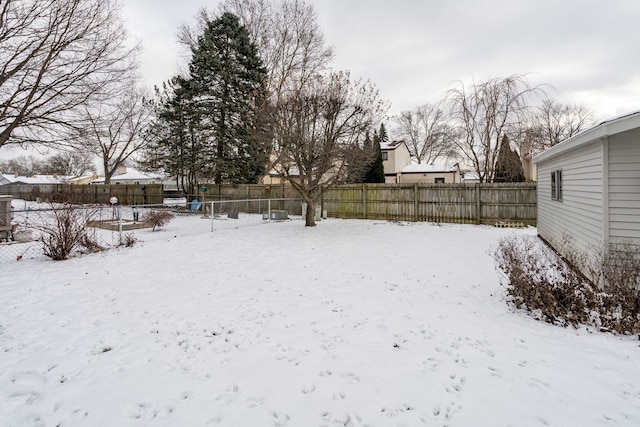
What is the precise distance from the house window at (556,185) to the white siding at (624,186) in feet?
10.7

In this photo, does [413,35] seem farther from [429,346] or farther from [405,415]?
[405,415]

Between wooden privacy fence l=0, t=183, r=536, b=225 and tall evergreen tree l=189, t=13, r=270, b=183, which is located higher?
tall evergreen tree l=189, t=13, r=270, b=183

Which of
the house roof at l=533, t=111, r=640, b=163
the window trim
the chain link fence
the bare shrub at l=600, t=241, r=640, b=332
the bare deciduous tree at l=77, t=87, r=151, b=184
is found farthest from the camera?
the bare deciduous tree at l=77, t=87, r=151, b=184

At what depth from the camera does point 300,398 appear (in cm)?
261

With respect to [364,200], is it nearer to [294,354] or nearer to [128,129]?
[294,354]

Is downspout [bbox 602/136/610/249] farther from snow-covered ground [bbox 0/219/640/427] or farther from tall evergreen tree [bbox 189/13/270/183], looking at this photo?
tall evergreen tree [bbox 189/13/270/183]

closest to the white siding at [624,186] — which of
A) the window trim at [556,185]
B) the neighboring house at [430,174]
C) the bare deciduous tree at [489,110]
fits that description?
the window trim at [556,185]

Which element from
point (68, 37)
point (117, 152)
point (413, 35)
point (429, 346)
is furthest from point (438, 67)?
point (117, 152)

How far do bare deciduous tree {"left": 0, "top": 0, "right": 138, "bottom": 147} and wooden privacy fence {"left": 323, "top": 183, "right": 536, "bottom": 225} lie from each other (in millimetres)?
10416

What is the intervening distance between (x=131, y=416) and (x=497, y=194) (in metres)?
14.0

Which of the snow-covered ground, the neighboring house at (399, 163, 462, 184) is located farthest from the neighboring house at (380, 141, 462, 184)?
the snow-covered ground

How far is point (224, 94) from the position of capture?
2027 cm

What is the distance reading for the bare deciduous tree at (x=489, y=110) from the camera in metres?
15.7

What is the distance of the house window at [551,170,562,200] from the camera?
8008 mm
